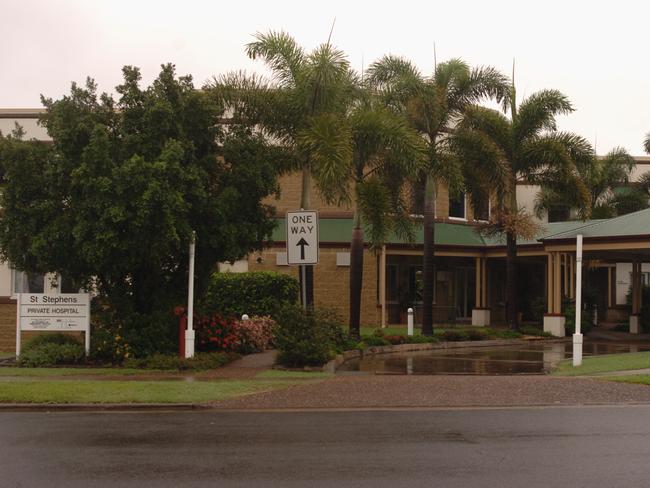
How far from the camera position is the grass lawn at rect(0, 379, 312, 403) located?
12.6 m

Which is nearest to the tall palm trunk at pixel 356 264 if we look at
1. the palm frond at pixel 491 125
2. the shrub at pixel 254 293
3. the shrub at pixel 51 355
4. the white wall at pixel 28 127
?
the shrub at pixel 254 293

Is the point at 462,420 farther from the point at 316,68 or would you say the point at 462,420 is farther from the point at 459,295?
the point at 459,295

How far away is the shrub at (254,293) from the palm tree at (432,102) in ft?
15.3

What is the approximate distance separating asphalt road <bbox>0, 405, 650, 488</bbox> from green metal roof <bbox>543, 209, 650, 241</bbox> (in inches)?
656

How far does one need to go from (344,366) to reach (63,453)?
10528mm

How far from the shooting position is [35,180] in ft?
56.3

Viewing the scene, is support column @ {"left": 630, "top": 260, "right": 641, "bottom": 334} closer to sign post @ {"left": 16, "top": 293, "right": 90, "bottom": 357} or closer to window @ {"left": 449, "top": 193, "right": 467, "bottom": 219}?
window @ {"left": 449, "top": 193, "right": 467, "bottom": 219}

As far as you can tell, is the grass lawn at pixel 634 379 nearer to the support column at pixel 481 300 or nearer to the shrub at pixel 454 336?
the shrub at pixel 454 336

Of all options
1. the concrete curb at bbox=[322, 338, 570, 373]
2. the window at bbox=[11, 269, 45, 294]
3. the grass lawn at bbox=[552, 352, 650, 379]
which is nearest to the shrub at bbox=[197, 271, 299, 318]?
the concrete curb at bbox=[322, 338, 570, 373]

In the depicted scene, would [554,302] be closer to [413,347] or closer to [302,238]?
[413,347]

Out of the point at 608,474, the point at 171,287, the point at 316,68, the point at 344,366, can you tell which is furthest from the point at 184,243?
the point at 608,474

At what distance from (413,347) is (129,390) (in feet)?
40.1

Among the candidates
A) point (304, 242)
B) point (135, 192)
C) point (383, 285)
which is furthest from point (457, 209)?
point (135, 192)

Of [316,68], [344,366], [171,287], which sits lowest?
[344,366]
